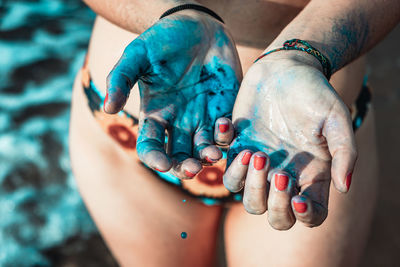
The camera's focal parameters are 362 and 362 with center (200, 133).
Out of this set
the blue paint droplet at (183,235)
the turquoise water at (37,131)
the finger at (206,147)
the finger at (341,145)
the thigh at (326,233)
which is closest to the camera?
the finger at (341,145)

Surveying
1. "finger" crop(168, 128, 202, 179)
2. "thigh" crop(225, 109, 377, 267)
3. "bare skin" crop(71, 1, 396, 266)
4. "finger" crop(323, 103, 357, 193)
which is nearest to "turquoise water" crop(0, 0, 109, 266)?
"bare skin" crop(71, 1, 396, 266)

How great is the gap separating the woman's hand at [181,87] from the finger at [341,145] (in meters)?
0.18

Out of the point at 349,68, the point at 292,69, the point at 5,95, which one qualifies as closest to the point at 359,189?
the point at 349,68

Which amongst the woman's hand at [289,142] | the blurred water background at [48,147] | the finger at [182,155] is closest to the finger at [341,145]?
the woman's hand at [289,142]

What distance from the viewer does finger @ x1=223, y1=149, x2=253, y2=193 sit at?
57 cm

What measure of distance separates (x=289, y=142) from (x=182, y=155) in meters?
0.19

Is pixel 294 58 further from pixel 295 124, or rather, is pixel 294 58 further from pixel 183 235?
pixel 183 235

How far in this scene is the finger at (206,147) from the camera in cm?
62

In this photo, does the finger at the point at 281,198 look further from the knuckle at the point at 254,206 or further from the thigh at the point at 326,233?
the thigh at the point at 326,233

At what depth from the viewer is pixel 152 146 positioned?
59 centimetres

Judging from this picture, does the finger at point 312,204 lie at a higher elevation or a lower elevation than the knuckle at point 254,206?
higher

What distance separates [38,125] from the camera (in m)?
1.99

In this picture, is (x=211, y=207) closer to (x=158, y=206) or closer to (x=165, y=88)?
(x=158, y=206)

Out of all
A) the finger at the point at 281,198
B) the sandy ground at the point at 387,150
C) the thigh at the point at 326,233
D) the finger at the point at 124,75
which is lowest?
the sandy ground at the point at 387,150
